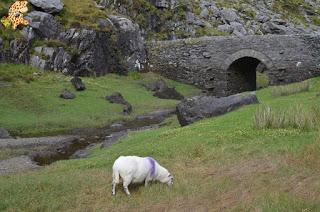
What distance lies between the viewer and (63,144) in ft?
77.5

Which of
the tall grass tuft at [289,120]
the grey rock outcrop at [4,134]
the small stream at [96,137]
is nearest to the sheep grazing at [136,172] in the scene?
the tall grass tuft at [289,120]

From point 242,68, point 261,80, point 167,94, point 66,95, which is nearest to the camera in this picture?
point 66,95

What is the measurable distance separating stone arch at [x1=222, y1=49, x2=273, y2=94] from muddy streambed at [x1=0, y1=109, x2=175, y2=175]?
51.3ft

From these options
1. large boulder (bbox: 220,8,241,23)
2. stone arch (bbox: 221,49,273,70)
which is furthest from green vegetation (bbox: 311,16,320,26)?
stone arch (bbox: 221,49,273,70)

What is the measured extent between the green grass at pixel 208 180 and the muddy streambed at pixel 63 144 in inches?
127

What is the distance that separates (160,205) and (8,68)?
2926 cm

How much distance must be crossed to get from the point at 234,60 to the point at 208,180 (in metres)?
32.8

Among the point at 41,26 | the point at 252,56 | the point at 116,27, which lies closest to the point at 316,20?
the point at 252,56

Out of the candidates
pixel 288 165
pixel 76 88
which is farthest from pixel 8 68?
pixel 288 165

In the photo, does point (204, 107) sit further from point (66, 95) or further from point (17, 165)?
point (66, 95)

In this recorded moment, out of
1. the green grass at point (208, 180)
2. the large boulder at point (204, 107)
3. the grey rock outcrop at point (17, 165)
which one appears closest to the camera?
the green grass at point (208, 180)

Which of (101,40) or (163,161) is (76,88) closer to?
(101,40)

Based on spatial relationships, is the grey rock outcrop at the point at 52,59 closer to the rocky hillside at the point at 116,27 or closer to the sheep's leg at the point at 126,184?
the rocky hillside at the point at 116,27

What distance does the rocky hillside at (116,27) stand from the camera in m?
40.0
